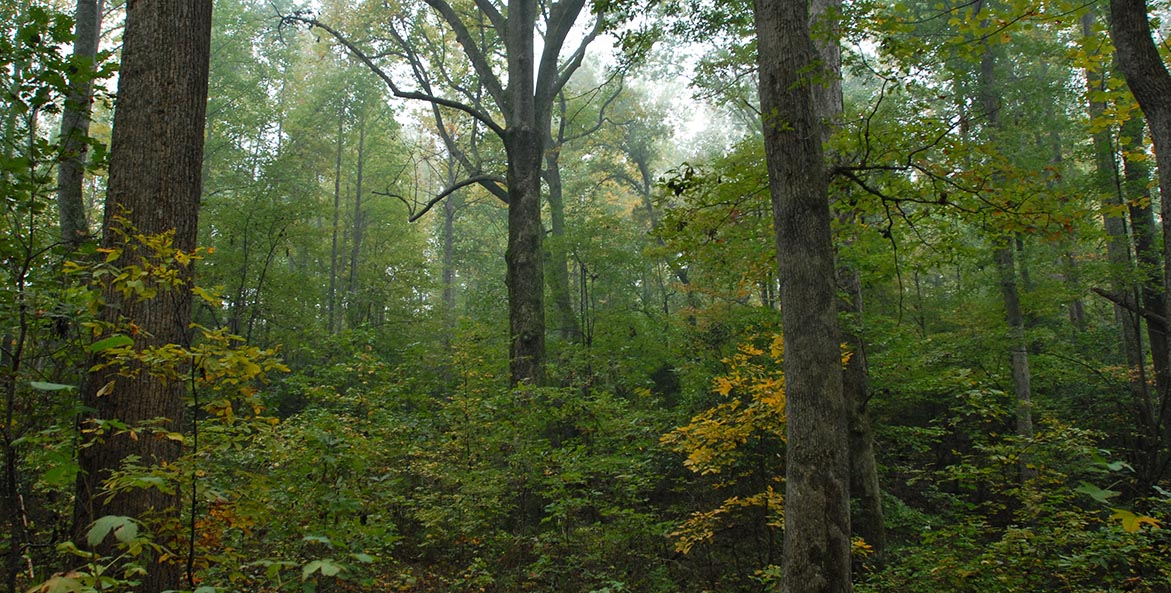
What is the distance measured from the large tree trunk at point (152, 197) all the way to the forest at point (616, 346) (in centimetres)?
2

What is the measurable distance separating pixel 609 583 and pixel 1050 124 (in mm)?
11335

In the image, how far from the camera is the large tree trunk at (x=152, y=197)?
349 centimetres

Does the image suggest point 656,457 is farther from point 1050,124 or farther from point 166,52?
point 1050,124

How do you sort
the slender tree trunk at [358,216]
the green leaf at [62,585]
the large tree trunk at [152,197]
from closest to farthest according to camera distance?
the green leaf at [62,585], the large tree trunk at [152,197], the slender tree trunk at [358,216]

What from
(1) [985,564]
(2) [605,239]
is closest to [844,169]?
(1) [985,564]

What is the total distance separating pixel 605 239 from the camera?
15234mm

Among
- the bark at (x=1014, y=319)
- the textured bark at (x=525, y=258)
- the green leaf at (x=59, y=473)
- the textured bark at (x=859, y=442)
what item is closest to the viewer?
the green leaf at (x=59, y=473)

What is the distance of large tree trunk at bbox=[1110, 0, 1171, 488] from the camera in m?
4.06

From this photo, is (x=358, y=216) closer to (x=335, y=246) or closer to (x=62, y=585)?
(x=335, y=246)

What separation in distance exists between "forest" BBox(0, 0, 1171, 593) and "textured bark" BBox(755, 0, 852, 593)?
0.07 ft

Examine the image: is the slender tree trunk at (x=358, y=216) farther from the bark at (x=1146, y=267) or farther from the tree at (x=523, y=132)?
the bark at (x=1146, y=267)

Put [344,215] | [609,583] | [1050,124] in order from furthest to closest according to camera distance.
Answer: [344,215], [1050,124], [609,583]

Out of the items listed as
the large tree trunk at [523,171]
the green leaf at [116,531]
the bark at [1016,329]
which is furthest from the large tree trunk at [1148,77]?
the large tree trunk at [523,171]

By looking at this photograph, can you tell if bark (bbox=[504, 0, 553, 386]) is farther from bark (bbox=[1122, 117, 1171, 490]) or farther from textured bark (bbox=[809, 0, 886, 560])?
bark (bbox=[1122, 117, 1171, 490])
